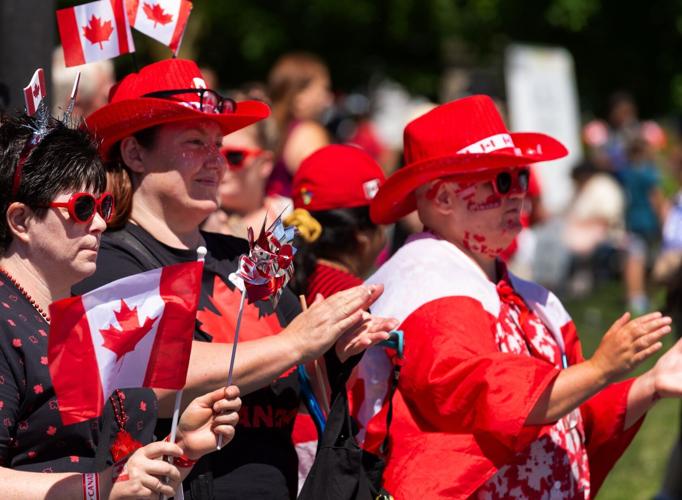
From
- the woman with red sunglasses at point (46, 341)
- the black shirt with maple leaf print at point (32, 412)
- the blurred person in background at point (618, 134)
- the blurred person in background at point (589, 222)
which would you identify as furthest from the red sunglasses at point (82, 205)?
the blurred person in background at point (618, 134)

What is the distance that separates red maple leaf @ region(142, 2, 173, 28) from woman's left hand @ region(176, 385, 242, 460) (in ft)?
6.03

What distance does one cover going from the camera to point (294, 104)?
7512 mm

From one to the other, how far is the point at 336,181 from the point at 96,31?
1.13 m

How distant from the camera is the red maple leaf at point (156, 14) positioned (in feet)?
14.5

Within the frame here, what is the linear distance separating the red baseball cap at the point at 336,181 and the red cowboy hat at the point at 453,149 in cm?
56

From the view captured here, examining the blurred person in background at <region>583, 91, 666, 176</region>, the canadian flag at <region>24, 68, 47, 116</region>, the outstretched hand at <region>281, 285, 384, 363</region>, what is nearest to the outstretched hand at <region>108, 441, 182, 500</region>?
the outstretched hand at <region>281, 285, 384, 363</region>

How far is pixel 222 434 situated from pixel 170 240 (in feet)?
3.18

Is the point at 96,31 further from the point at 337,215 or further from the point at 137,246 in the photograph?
the point at 337,215

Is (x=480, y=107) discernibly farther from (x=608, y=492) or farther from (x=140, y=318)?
(x=608, y=492)

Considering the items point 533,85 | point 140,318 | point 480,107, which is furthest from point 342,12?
point 140,318

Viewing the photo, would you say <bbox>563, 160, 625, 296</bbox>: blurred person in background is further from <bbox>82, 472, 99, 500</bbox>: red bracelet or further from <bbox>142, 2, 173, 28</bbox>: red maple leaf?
<bbox>82, 472, 99, 500</bbox>: red bracelet

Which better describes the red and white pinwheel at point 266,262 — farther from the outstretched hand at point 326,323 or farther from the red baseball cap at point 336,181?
the red baseball cap at point 336,181

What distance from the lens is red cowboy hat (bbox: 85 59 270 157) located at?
381cm

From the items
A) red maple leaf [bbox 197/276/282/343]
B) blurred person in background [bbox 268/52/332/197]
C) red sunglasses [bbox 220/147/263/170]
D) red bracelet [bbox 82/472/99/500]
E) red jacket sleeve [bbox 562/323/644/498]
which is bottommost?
red jacket sleeve [bbox 562/323/644/498]
